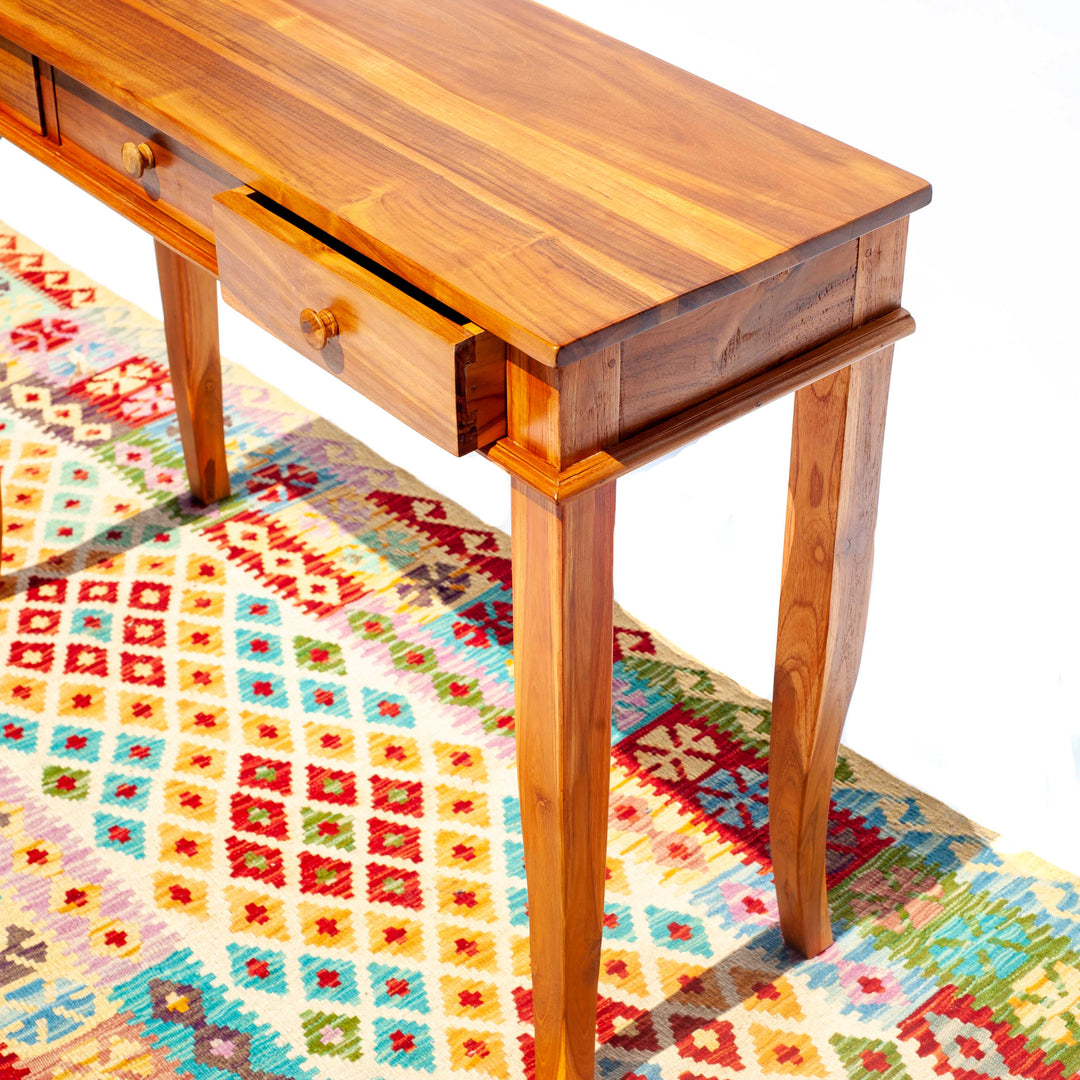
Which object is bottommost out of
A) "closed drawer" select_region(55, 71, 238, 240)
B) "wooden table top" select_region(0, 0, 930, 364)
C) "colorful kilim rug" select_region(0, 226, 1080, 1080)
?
"colorful kilim rug" select_region(0, 226, 1080, 1080)

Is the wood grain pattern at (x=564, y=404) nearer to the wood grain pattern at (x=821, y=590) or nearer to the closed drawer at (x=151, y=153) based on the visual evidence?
the wood grain pattern at (x=821, y=590)

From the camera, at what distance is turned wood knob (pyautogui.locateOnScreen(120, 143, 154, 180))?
1.56 meters

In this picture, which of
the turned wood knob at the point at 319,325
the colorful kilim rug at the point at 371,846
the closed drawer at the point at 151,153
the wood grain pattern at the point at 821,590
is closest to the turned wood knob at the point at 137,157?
the closed drawer at the point at 151,153

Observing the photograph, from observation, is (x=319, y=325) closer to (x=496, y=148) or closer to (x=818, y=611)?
(x=496, y=148)

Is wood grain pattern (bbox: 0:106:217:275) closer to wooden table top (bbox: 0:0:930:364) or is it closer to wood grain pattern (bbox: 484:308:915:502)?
wooden table top (bbox: 0:0:930:364)

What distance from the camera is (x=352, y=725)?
2.20 m

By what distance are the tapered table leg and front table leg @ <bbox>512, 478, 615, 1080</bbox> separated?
47.2 inches

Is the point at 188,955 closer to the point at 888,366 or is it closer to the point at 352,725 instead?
the point at 352,725

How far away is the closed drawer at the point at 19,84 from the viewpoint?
68.0 inches

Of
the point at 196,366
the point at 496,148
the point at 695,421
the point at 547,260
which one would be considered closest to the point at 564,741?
the point at 695,421

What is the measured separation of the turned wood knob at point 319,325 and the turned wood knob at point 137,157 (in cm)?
34

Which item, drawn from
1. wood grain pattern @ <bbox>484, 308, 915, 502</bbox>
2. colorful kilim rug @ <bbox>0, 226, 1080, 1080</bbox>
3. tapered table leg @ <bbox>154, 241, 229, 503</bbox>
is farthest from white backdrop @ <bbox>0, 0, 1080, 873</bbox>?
wood grain pattern @ <bbox>484, 308, 915, 502</bbox>

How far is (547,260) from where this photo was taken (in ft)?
4.14

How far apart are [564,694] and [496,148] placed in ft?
1.69
